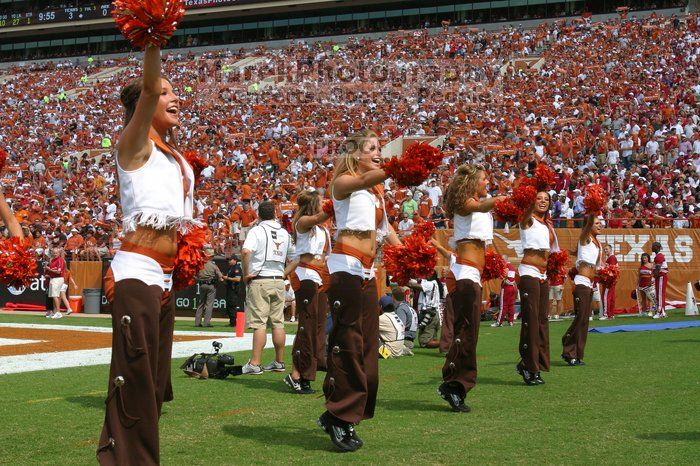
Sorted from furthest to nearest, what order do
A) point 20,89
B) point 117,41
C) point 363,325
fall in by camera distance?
1. point 117,41
2. point 20,89
3. point 363,325

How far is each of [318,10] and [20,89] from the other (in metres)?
→ 18.2

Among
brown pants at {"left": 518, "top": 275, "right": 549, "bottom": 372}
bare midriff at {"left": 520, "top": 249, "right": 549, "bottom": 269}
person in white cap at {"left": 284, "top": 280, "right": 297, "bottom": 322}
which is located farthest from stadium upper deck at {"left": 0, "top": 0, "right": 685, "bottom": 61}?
brown pants at {"left": 518, "top": 275, "right": 549, "bottom": 372}

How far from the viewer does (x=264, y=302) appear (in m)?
10.1

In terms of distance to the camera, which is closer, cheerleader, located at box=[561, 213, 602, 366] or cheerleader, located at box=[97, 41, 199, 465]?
cheerleader, located at box=[97, 41, 199, 465]

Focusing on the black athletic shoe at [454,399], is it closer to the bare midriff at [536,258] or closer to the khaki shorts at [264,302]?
the bare midriff at [536,258]

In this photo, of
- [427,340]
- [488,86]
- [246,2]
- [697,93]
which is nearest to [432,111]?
[488,86]

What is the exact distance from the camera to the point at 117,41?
210 ft

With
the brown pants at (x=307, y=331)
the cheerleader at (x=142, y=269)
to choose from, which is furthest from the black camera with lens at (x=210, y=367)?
the cheerleader at (x=142, y=269)

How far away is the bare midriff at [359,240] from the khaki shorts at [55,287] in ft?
58.4

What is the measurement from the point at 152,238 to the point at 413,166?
5.56 ft

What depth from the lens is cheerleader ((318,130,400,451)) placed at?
19.8 ft

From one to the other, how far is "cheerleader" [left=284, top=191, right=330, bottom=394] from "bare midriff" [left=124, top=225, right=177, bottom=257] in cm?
440

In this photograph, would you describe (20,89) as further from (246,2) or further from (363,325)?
(363,325)

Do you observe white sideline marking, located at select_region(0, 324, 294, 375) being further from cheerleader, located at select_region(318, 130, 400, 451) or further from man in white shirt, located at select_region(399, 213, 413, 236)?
man in white shirt, located at select_region(399, 213, 413, 236)
